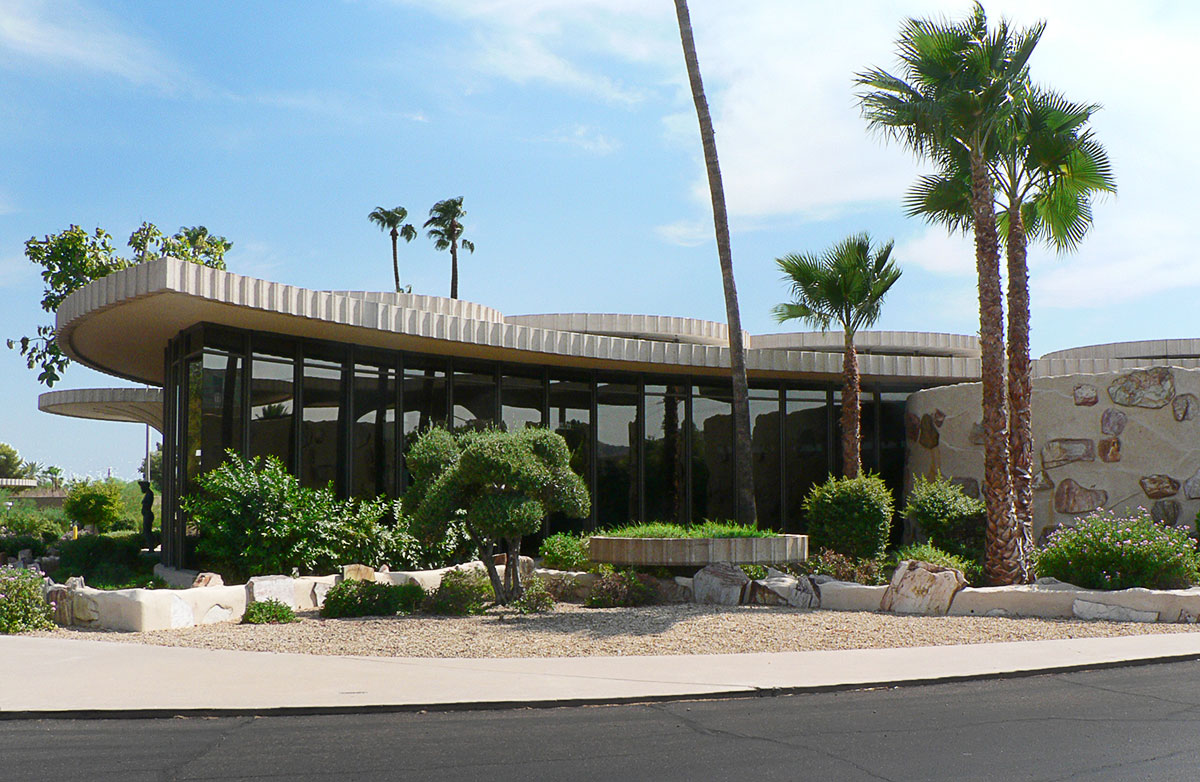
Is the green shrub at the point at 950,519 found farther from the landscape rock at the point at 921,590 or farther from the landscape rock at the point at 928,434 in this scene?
the landscape rock at the point at 921,590

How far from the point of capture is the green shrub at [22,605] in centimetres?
1131

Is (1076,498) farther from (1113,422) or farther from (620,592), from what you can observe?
(620,592)

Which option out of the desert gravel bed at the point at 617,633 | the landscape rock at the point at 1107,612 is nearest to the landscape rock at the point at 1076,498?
the landscape rock at the point at 1107,612

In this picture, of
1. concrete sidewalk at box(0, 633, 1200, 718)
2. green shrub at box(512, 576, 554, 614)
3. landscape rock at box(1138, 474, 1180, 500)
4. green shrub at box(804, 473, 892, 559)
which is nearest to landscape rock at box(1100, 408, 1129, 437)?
landscape rock at box(1138, 474, 1180, 500)

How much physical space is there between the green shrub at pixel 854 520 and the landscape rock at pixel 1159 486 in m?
4.67

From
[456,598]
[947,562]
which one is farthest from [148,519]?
[947,562]

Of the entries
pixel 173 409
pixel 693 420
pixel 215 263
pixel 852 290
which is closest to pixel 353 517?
pixel 173 409

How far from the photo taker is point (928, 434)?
70.3 ft

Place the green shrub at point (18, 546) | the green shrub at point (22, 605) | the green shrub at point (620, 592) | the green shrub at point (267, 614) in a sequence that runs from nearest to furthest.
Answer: the green shrub at point (22, 605), the green shrub at point (267, 614), the green shrub at point (620, 592), the green shrub at point (18, 546)

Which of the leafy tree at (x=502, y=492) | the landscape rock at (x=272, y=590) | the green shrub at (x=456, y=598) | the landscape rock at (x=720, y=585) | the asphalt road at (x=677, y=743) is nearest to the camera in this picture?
the asphalt road at (x=677, y=743)

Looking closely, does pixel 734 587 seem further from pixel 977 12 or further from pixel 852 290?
pixel 977 12

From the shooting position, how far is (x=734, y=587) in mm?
13898

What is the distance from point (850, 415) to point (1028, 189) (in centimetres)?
543

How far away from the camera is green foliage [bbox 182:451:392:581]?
46.2 ft
